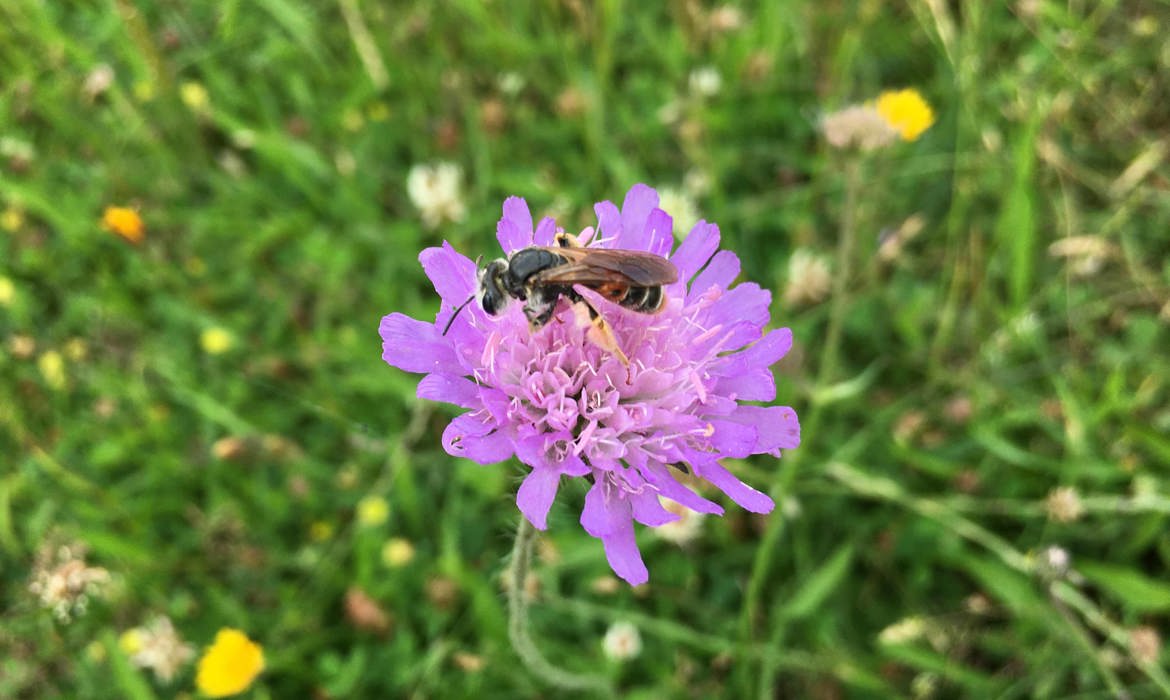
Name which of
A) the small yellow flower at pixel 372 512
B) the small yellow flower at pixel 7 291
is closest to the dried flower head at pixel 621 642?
the small yellow flower at pixel 372 512

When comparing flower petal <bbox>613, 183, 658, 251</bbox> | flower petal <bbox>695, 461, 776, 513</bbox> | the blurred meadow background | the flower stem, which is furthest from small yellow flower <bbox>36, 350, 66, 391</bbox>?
flower petal <bbox>695, 461, 776, 513</bbox>

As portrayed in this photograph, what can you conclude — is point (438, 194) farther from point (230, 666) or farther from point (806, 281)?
point (230, 666)

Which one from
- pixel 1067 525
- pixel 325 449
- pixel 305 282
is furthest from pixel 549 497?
pixel 305 282

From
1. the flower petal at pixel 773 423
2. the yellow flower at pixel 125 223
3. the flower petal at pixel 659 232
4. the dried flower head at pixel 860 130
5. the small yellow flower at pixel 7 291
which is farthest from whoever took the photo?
the small yellow flower at pixel 7 291

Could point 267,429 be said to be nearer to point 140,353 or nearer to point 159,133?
point 140,353

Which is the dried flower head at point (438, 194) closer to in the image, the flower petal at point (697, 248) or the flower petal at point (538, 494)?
the flower petal at point (697, 248)

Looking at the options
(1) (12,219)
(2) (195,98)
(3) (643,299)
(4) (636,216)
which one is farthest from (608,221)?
(1) (12,219)
